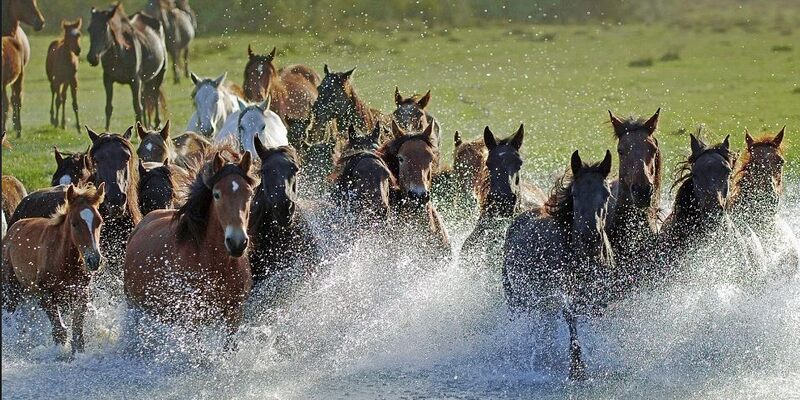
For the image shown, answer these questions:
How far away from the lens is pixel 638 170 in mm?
6223

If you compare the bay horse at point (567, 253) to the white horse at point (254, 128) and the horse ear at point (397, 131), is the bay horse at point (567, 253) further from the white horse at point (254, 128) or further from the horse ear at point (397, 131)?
the white horse at point (254, 128)

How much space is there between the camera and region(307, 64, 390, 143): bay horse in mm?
9758

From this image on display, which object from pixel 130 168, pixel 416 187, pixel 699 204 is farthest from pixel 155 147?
pixel 699 204

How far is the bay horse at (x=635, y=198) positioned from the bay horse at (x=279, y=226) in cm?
153

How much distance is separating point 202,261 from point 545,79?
607 inches

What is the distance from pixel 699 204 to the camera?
6.36m

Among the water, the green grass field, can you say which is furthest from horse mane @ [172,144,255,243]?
the green grass field

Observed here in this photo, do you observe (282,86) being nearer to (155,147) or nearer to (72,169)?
(155,147)

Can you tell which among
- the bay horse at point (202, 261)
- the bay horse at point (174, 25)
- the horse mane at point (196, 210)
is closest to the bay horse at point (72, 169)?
the bay horse at point (202, 261)

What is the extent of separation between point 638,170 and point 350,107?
3975mm

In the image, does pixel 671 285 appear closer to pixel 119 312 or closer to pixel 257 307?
pixel 257 307

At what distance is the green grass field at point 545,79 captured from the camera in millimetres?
15867

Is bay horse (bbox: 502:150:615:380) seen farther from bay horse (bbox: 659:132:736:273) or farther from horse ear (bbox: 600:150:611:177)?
bay horse (bbox: 659:132:736:273)

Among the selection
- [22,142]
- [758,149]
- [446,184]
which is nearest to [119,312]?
[446,184]
